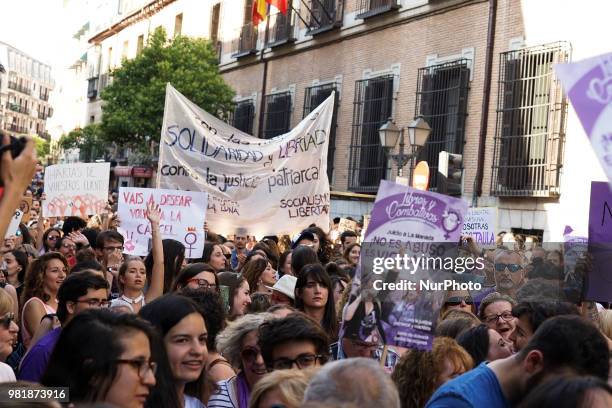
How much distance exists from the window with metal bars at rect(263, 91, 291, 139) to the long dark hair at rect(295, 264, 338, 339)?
825 inches

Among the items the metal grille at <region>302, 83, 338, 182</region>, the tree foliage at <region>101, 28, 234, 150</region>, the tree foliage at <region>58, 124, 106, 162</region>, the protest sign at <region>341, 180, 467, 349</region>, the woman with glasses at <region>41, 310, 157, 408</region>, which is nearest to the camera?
the woman with glasses at <region>41, 310, 157, 408</region>

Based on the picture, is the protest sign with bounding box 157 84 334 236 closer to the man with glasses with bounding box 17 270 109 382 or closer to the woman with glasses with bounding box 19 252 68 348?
the woman with glasses with bounding box 19 252 68 348

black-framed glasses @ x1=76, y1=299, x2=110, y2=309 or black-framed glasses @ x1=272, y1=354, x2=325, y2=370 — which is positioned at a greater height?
black-framed glasses @ x1=76, y1=299, x2=110, y2=309

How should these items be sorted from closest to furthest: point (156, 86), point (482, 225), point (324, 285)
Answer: point (324, 285) < point (482, 225) < point (156, 86)

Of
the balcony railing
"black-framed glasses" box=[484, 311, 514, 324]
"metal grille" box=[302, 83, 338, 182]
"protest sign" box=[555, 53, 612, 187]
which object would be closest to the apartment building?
the balcony railing

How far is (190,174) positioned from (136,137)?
2160 cm

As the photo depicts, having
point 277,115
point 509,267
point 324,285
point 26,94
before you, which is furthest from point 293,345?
point 26,94

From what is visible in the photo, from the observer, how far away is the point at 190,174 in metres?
12.9

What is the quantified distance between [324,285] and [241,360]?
1960 mm

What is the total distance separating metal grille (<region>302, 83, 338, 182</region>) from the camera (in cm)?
2555

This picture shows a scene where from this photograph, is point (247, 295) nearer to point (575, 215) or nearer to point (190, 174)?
point (190, 174)

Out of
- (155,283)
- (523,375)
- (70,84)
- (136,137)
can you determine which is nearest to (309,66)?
(136,137)

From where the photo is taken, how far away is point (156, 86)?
3234 centimetres

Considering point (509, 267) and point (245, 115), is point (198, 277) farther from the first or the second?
point (245, 115)
